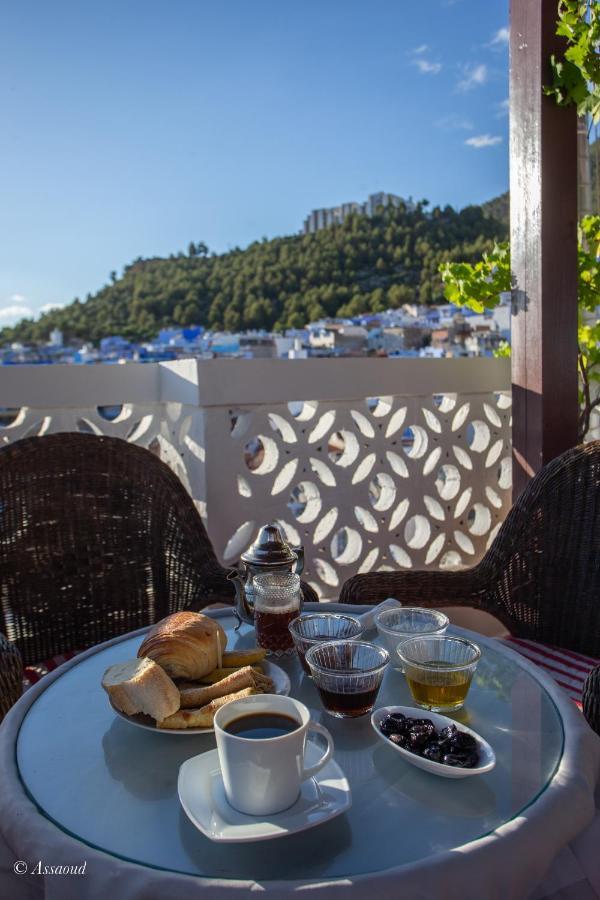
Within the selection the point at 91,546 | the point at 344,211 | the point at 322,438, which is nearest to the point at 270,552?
the point at 91,546

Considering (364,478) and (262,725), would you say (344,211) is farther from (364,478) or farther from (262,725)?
(262,725)

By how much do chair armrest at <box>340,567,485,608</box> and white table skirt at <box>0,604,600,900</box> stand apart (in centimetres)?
81

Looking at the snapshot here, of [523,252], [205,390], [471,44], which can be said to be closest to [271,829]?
[205,390]

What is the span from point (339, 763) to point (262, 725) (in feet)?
0.43

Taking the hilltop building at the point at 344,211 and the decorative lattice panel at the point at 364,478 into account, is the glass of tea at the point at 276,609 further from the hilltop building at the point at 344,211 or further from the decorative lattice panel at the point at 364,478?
the hilltop building at the point at 344,211

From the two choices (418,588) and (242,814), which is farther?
(418,588)

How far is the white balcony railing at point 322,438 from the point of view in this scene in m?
2.16

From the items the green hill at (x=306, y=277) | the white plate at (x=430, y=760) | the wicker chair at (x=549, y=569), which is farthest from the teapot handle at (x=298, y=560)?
the green hill at (x=306, y=277)

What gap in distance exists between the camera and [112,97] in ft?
64.6

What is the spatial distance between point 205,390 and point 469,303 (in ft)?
3.87

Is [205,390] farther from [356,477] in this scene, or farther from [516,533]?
[516,533]

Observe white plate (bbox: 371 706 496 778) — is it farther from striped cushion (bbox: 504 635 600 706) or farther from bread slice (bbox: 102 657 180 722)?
striped cushion (bbox: 504 635 600 706)

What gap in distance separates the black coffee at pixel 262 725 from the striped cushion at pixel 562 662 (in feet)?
2.90

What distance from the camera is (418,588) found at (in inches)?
61.9
